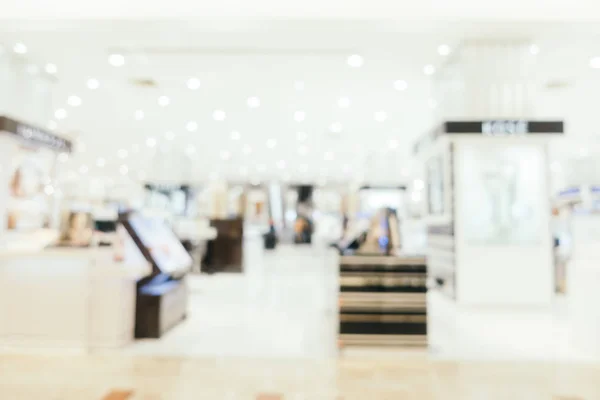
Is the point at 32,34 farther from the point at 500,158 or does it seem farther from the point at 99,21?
the point at 500,158

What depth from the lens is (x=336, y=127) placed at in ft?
39.1

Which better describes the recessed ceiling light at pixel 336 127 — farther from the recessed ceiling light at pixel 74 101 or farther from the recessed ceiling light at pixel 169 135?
the recessed ceiling light at pixel 74 101

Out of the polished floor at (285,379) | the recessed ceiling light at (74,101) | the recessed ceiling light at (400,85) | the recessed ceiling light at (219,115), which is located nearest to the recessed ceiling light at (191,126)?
the recessed ceiling light at (219,115)

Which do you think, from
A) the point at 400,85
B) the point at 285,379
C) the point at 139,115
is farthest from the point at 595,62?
the point at 139,115

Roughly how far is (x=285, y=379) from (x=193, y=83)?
265 inches

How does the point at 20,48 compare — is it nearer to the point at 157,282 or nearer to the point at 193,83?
the point at 193,83

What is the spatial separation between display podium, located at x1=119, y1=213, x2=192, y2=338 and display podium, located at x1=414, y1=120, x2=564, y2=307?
369 centimetres

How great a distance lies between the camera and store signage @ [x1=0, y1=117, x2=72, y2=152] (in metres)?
6.01

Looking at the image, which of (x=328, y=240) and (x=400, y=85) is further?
(x=400, y=85)

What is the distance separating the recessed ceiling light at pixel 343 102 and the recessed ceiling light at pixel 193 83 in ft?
9.43

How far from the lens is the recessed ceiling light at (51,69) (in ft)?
24.1

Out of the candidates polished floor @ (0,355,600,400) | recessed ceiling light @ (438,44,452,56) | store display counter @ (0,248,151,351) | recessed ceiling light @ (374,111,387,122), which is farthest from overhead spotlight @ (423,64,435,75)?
store display counter @ (0,248,151,351)

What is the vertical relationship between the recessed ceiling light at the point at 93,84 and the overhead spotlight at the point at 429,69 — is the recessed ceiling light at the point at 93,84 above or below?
above

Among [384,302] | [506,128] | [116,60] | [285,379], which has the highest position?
[116,60]
